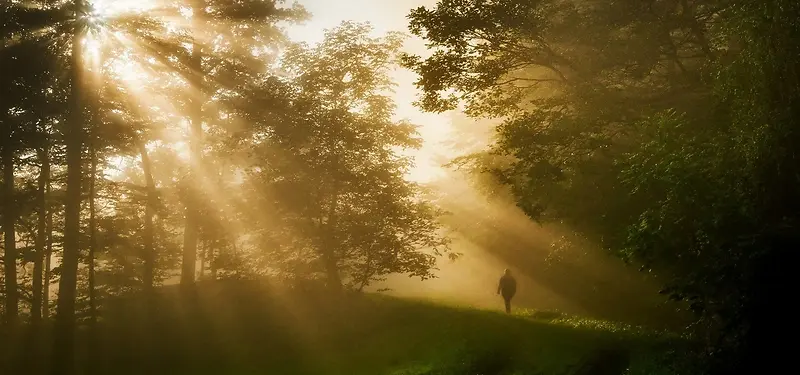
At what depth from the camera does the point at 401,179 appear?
24.2m

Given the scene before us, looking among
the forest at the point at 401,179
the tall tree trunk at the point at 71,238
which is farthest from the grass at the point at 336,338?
the tall tree trunk at the point at 71,238

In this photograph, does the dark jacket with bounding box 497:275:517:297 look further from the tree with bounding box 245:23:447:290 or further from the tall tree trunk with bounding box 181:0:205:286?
the tall tree trunk with bounding box 181:0:205:286

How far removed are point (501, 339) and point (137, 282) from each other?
91.2 ft

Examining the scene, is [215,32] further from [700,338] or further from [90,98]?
[700,338]

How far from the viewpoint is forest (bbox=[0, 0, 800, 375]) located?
10.3 m

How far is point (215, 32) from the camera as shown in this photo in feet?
100

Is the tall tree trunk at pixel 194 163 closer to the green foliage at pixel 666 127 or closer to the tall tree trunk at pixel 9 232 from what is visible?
the tall tree trunk at pixel 9 232

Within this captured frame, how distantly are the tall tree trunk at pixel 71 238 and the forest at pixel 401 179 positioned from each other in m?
0.09

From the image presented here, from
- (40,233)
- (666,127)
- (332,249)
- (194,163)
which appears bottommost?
(666,127)

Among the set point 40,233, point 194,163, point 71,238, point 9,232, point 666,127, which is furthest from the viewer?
point 194,163

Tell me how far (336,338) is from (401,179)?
24.4 ft

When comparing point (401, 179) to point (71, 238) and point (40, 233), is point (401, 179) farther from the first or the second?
point (40, 233)

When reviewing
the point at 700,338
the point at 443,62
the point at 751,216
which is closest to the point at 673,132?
the point at 751,216

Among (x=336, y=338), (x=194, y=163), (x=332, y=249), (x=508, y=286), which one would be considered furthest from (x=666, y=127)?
(x=194, y=163)
